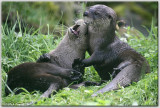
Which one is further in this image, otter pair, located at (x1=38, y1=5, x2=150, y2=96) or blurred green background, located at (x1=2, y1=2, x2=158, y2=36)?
blurred green background, located at (x1=2, y1=2, x2=158, y2=36)

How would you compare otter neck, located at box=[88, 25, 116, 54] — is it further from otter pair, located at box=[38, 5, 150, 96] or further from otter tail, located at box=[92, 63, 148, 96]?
otter tail, located at box=[92, 63, 148, 96]

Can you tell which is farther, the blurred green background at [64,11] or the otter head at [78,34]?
the blurred green background at [64,11]

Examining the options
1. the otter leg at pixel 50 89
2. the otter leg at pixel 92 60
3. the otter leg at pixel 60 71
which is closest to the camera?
the otter leg at pixel 50 89

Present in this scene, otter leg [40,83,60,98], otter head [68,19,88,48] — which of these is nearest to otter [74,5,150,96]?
otter head [68,19,88,48]

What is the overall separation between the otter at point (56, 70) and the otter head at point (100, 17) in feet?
0.64

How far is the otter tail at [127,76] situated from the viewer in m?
4.64

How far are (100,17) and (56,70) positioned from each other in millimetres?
1140

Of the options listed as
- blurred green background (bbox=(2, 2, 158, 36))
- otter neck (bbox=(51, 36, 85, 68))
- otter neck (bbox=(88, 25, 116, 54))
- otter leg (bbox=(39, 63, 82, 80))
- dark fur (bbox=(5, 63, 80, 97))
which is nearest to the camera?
dark fur (bbox=(5, 63, 80, 97))

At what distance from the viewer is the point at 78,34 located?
5.52m

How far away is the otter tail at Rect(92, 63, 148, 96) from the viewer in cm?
464

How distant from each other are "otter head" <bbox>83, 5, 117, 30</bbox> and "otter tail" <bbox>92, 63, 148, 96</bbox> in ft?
2.70

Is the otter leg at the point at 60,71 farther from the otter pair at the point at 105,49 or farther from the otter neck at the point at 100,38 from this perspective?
the otter neck at the point at 100,38

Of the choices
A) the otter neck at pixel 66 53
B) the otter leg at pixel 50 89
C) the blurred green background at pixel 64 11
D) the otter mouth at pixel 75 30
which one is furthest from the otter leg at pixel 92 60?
the blurred green background at pixel 64 11

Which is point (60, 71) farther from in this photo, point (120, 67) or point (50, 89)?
point (120, 67)
